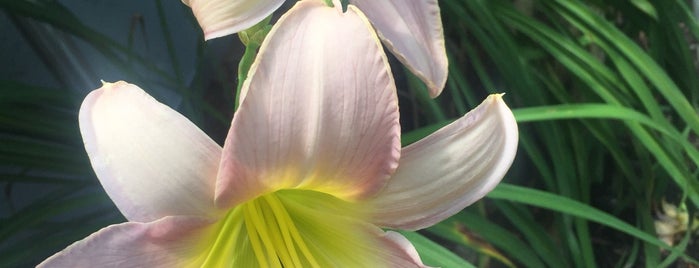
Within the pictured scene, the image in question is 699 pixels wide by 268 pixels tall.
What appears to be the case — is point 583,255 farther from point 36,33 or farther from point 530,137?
point 36,33

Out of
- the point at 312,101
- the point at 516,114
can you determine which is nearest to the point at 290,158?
the point at 312,101

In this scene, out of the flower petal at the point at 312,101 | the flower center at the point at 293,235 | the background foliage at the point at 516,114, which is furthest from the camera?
the background foliage at the point at 516,114

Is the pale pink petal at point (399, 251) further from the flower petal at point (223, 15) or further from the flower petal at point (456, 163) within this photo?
the flower petal at point (223, 15)

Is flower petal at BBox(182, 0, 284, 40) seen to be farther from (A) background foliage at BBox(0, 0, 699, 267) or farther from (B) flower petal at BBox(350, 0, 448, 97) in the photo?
(A) background foliage at BBox(0, 0, 699, 267)

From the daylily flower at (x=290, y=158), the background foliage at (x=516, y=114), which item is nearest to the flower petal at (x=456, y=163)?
the daylily flower at (x=290, y=158)

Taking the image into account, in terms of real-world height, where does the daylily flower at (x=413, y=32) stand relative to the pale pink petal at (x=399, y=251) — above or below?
above

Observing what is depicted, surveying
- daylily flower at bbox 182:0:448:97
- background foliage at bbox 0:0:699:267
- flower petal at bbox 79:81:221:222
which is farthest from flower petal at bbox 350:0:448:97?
background foliage at bbox 0:0:699:267
